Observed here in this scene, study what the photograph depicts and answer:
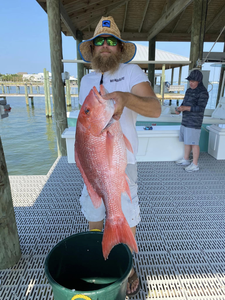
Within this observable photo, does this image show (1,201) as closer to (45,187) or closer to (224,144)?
(45,187)

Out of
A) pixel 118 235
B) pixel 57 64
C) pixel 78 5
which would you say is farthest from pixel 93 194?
pixel 78 5

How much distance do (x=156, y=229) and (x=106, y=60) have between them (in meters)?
1.90

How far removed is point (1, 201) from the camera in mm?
1804

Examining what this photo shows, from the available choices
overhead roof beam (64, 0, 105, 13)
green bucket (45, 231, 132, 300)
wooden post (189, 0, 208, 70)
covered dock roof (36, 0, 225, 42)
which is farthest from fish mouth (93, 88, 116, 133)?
overhead roof beam (64, 0, 105, 13)

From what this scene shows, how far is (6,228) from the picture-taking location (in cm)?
186

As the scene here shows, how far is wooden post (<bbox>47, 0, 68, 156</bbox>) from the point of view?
171 inches

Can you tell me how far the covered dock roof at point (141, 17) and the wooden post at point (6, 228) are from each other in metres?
5.53

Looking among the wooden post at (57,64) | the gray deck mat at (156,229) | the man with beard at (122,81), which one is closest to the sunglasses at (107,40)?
the man with beard at (122,81)

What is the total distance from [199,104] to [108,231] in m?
3.44

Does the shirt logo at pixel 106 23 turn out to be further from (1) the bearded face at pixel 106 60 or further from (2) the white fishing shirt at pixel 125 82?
(2) the white fishing shirt at pixel 125 82

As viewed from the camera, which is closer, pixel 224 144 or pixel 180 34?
pixel 224 144

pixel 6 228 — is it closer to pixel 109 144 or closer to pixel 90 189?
pixel 90 189

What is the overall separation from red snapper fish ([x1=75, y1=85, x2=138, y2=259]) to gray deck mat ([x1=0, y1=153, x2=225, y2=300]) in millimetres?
840

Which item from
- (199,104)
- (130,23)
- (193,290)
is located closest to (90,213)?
(193,290)
